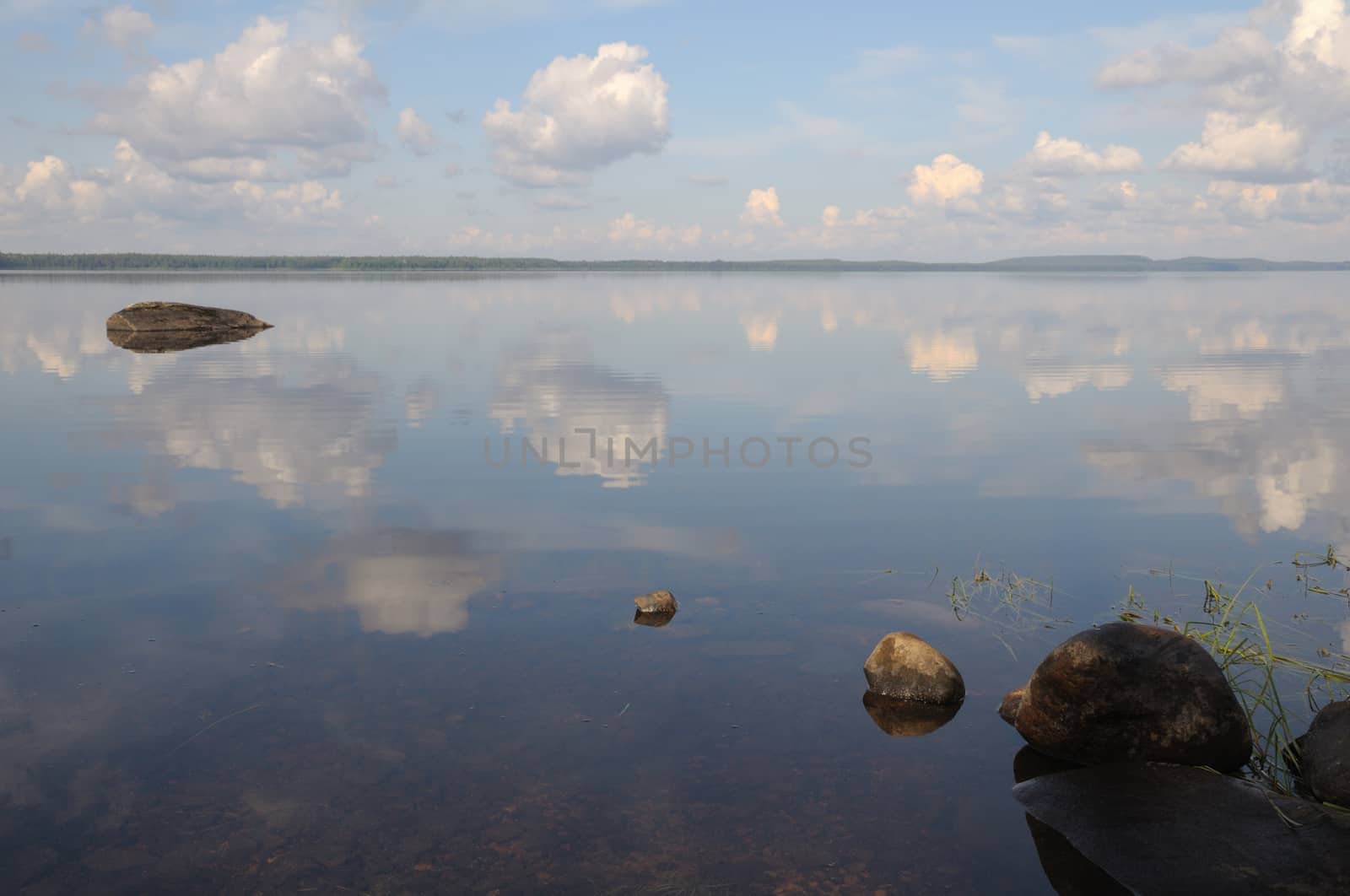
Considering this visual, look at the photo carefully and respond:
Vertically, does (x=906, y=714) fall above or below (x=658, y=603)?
below

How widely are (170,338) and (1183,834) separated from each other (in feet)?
202

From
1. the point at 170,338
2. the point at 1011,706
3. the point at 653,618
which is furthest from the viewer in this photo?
the point at 170,338

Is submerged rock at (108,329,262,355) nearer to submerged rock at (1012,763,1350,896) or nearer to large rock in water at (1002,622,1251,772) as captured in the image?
large rock in water at (1002,622,1251,772)

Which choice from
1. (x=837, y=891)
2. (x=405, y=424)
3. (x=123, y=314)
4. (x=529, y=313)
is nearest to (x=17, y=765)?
(x=837, y=891)

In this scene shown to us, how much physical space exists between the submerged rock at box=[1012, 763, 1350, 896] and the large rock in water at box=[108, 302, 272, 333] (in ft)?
213

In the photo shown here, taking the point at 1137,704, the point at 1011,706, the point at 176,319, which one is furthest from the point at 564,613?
the point at 176,319

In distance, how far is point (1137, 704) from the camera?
895 centimetres

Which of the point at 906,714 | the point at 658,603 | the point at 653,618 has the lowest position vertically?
the point at 906,714

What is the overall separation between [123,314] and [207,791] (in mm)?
64098

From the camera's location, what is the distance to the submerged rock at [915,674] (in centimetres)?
1020

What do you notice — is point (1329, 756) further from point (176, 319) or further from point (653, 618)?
point (176, 319)

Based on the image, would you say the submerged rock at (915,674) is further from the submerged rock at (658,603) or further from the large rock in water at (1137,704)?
the submerged rock at (658,603)

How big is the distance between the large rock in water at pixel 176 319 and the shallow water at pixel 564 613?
3371cm

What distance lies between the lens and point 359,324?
68750mm
